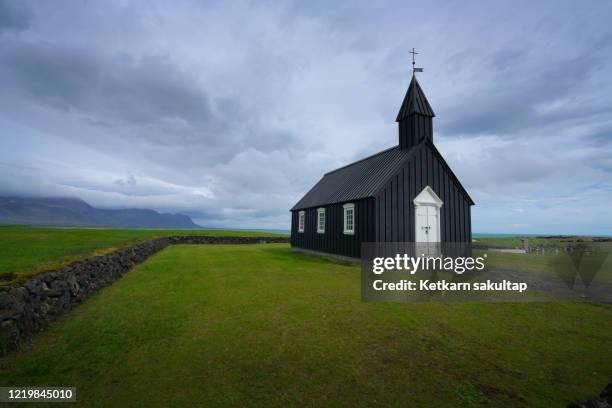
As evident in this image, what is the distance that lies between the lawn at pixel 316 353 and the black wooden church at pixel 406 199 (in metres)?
Answer: 8.03

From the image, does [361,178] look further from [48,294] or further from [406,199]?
[48,294]

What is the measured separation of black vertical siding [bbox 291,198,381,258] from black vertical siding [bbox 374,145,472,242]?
67cm

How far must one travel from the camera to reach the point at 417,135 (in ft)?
62.2

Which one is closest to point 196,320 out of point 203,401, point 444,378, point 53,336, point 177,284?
point 53,336

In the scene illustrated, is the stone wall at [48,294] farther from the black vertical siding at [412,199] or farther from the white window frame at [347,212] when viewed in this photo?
the black vertical siding at [412,199]

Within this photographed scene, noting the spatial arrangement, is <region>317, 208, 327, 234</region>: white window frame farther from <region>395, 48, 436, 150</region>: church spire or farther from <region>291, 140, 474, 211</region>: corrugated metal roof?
<region>395, 48, 436, 150</region>: church spire

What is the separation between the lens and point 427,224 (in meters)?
17.8

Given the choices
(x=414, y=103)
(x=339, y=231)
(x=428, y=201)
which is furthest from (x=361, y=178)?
(x=414, y=103)

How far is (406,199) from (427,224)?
206cm

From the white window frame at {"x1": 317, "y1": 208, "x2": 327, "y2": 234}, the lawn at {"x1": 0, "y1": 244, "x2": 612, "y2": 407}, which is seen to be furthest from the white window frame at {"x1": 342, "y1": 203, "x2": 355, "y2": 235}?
the lawn at {"x1": 0, "y1": 244, "x2": 612, "y2": 407}

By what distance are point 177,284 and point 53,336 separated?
17.3 feet

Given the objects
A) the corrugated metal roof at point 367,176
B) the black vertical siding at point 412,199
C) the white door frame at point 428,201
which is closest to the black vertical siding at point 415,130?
the corrugated metal roof at point 367,176

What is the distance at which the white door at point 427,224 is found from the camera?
17578 millimetres

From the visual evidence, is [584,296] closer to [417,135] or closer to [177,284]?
[417,135]
